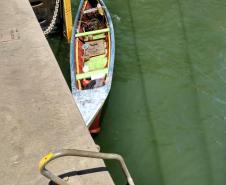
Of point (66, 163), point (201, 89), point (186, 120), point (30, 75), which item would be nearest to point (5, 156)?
point (66, 163)

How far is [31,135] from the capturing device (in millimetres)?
4602

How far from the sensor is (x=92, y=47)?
35.2ft

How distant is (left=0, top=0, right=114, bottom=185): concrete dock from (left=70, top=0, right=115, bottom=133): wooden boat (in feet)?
8.49

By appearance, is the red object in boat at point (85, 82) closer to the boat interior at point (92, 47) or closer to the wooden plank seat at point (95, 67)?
the boat interior at point (92, 47)

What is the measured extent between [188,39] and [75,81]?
4653 mm

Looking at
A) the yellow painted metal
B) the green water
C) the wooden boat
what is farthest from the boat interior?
the green water

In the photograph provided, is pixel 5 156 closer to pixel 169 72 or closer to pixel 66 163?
pixel 66 163

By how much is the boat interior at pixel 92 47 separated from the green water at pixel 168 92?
785 millimetres

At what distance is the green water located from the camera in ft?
28.0

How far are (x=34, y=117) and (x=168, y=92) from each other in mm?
5914

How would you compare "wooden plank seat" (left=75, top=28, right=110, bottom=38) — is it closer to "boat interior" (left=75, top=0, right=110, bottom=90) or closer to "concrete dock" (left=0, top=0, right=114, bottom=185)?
"boat interior" (left=75, top=0, right=110, bottom=90)

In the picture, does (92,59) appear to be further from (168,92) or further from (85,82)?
(168,92)

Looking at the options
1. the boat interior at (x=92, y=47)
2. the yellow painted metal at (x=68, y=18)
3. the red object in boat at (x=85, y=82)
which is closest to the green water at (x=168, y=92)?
the yellow painted metal at (x=68, y=18)

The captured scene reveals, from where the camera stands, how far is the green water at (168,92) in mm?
8539
